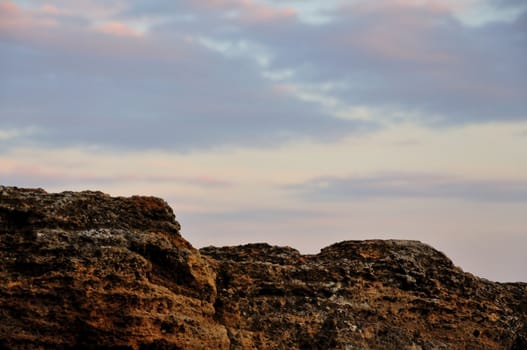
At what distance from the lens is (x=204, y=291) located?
15914 millimetres

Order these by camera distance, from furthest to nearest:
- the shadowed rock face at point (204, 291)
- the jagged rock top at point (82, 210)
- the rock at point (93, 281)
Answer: the jagged rock top at point (82, 210) → the shadowed rock face at point (204, 291) → the rock at point (93, 281)

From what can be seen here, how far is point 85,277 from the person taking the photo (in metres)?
14.6

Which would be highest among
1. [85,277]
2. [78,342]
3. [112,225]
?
Answer: [112,225]

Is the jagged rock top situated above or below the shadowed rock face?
above

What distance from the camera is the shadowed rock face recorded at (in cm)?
1455

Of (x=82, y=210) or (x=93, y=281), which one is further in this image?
(x=82, y=210)

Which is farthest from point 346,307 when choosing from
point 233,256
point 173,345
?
point 173,345

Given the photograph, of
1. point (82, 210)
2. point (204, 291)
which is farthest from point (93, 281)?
point (204, 291)

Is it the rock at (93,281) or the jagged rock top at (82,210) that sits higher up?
the jagged rock top at (82,210)

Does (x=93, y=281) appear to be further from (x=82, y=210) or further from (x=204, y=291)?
(x=204, y=291)

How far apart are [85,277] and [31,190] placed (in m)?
2.34

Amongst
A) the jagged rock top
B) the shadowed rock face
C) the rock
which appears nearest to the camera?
the rock

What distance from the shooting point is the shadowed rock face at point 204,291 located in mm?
14555

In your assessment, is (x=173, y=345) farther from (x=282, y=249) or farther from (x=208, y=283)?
(x=282, y=249)
